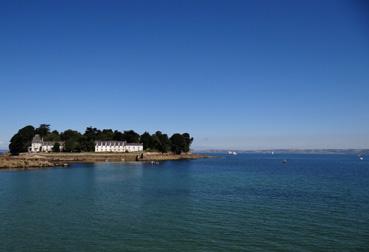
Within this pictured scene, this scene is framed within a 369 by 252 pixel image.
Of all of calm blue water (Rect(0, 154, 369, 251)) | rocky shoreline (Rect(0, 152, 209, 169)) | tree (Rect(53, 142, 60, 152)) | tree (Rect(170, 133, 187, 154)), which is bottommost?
calm blue water (Rect(0, 154, 369, 251))

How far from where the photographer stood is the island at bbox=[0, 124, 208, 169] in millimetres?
132212

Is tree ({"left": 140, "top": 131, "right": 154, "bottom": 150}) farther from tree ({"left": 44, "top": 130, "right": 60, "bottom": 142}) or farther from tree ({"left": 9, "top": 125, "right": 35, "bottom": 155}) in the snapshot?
tree ({"left": 9, "top": 125, "right": 35, "bottom": 155})

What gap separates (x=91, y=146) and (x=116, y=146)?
1140cm

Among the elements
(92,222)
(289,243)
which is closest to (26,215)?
(92,222)

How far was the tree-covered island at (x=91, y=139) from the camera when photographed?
145 m

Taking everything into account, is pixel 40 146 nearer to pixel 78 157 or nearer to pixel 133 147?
pixel 78 157

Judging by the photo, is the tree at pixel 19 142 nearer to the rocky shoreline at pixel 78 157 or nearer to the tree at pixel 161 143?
the rocky shoreline at pixel 78 157

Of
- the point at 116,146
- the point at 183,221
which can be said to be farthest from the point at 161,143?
the point at 183,221

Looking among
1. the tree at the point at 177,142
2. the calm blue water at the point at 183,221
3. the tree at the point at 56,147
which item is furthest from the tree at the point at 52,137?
the calm blue water at the point at 183,221

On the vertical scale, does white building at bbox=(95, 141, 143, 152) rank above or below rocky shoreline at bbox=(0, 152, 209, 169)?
above

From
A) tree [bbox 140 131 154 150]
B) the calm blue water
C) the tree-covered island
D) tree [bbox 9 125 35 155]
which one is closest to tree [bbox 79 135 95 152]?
the tree-covered island

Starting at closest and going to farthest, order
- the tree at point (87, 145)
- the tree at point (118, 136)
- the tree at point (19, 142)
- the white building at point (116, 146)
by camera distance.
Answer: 1. the tree at point (19, 142)
2. the tree at point (87, 145)
3. the white building at point (116, 146)
4. the tree at point (118, 136)

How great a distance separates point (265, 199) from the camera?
140 ft

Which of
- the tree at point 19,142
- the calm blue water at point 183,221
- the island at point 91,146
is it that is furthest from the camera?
the tree at point 19,142
